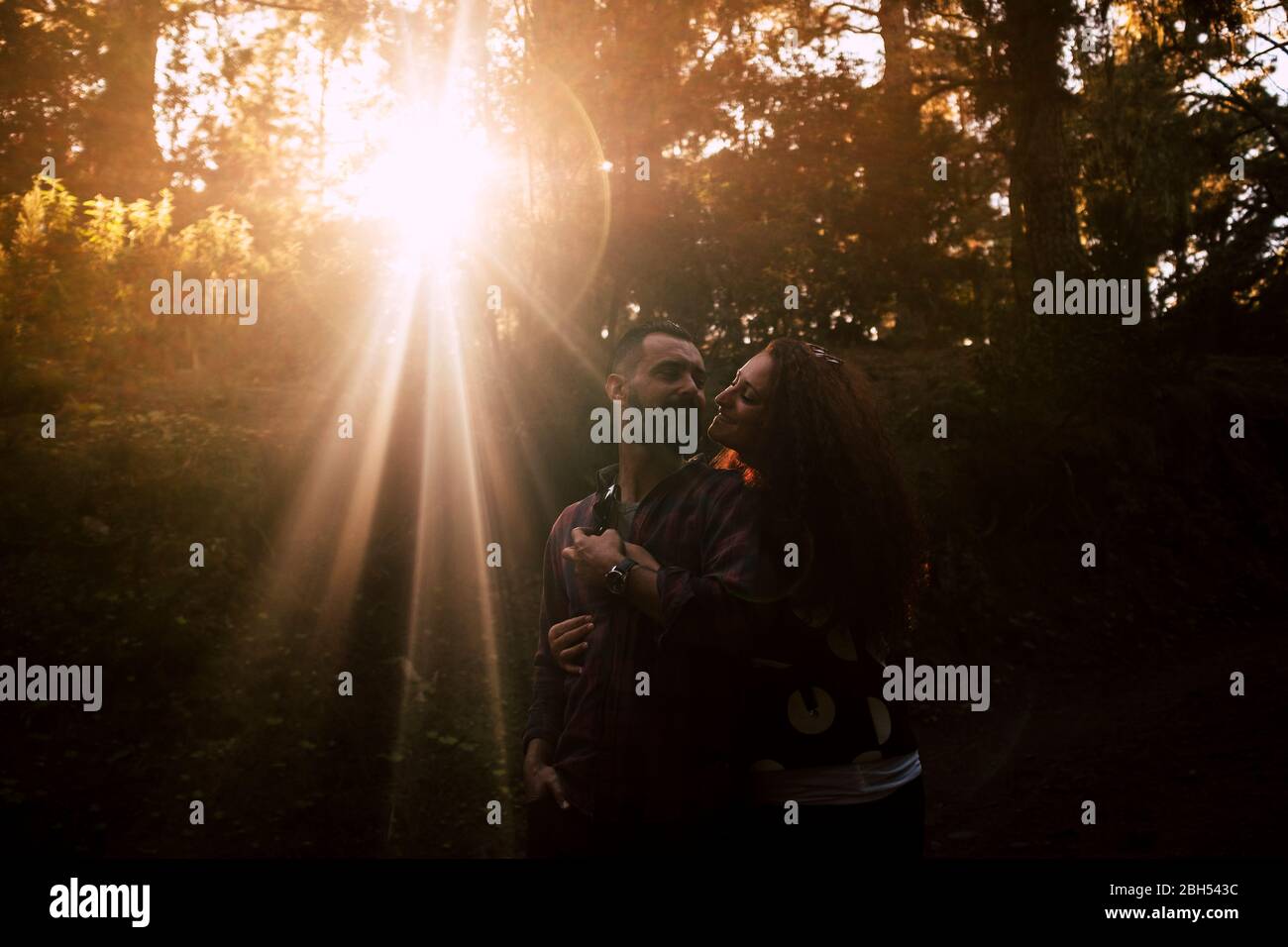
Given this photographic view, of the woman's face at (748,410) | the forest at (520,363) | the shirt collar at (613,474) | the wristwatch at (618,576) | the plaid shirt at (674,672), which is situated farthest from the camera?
the forest at (520,363)

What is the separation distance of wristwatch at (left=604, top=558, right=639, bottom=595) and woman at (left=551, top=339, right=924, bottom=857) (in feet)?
0.23

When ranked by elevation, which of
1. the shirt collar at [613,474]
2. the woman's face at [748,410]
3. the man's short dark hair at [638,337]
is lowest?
the shirt collar at [613,474]

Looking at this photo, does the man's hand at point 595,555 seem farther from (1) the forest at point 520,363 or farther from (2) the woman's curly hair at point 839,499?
(1) the forest at point 520,363

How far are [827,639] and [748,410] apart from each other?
70 cm

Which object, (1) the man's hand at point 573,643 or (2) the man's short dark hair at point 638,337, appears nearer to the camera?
(1) the man's hand at point 573,643

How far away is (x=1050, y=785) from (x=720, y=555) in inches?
218

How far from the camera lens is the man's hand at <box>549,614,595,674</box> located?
9.30 ft

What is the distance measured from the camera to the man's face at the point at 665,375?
2.95m

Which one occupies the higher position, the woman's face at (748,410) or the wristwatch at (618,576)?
the woman's face at (748,410)

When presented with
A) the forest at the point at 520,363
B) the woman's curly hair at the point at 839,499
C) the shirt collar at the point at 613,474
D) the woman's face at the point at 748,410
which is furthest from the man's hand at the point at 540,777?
the forest at the point at 520,363

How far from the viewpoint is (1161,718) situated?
7.89m

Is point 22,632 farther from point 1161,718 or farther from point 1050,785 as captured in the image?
point 1161,718

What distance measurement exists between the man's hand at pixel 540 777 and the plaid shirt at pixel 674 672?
0.11 feet

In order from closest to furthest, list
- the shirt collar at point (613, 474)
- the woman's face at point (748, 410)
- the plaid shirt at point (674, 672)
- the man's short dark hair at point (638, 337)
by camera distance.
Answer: the plaid shirt at point (674, 672) < the woman's face at point (748, 410) < the shirt collar at point (613, 474) < the man's short dark hair at point (638, 337)
